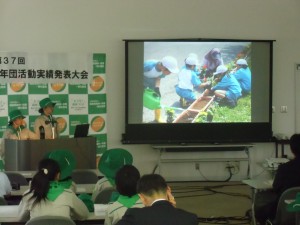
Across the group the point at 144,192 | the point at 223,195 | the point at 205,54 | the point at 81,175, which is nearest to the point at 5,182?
the point at 81,175

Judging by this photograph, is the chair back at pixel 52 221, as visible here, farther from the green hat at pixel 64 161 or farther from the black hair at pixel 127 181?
the green hat at pixel 64 161

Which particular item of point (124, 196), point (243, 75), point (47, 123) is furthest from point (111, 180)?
point (243, 75)

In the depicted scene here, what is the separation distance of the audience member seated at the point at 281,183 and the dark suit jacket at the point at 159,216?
2.27 metres

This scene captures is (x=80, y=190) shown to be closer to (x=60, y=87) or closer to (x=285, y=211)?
(x=285, y=211)

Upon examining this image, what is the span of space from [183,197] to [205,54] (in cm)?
229

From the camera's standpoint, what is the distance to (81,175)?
17.0ft

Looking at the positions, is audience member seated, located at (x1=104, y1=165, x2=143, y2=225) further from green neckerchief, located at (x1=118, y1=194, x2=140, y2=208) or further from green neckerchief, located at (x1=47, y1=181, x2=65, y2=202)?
green neckerchief, located at (x1=47, y1=181, x2=65, y2=202)

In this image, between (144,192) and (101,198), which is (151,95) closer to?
(101,198)

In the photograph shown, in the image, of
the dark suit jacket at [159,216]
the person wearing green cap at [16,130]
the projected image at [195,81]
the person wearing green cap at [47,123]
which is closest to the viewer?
the dark suit jacket at [159,216]

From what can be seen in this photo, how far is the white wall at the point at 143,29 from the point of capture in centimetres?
766

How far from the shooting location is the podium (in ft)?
16.7

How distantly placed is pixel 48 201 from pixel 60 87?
451cm

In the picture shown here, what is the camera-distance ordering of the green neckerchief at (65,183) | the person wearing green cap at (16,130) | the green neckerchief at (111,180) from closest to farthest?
the green neckerchief at (65,183) < the green neckerchief at (111,180) < the person wearing green cap at (16,130)

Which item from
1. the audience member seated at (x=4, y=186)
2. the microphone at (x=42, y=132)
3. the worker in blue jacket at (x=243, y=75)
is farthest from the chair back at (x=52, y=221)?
the worker in blue jacket at (x=243, y=75)
